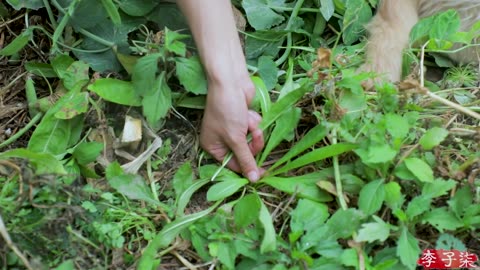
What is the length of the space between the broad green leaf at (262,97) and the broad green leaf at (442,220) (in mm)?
418

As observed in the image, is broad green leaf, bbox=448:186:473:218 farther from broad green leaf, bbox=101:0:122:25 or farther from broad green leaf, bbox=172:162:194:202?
broad green leaf, bbox=101:0:122:25

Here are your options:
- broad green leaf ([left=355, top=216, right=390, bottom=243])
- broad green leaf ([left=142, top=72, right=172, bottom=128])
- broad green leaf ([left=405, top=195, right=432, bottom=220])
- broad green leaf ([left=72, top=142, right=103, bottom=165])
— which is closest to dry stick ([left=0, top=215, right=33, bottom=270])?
broad green leaf ([left=72, top=142, right=103, bottom=165])

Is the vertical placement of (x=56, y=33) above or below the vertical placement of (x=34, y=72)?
above

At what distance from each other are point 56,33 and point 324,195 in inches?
28.3

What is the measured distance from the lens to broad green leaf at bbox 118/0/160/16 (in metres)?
1.51

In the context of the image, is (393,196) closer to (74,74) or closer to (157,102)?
(157,102)

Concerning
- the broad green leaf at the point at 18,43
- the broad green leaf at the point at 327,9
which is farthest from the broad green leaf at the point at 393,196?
the broad green leaf at the point at 18,43

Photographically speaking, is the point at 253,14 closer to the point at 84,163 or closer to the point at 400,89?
the point at 400,89

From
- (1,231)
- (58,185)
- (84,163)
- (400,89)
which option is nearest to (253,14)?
(400,89)

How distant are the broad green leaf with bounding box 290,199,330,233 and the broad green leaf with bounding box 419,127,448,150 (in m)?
0.23

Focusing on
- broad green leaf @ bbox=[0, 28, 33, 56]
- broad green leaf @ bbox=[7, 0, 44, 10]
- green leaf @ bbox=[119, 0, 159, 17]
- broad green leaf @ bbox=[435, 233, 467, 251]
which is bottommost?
broad green leaf @ bbox=[435, 233, 467, 251]

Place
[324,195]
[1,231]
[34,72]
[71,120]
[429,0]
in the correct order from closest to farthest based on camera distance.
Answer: [1,231] < [324,195] < [71,120] < [34,72] < [429,0]

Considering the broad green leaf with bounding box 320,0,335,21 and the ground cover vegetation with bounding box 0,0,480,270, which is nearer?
the ground cover vegetation with bounding box 0,0,480,270

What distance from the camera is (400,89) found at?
1.28 meters
